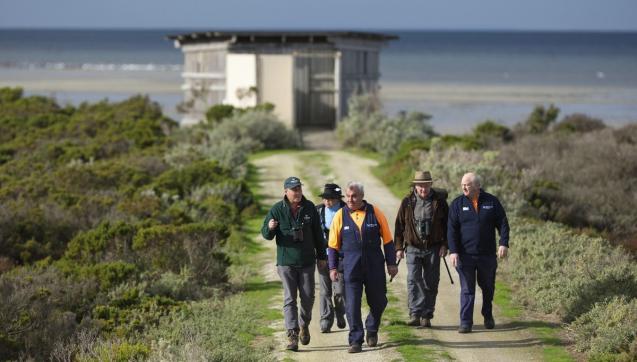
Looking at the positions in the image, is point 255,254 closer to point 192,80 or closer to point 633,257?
point 633,257

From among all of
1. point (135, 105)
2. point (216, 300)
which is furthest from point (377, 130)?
point (216, 300)

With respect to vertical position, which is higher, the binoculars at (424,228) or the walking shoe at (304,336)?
the binoculars at (424,228)

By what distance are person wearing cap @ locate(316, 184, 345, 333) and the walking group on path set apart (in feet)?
0.04

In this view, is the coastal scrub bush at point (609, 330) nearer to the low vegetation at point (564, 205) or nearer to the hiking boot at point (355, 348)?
the low vegetation at point (564, 205)

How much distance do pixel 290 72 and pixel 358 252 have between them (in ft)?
71.6

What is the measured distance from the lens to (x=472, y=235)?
11.6 meters

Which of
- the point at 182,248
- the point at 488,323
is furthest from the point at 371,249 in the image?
the point at 182,248

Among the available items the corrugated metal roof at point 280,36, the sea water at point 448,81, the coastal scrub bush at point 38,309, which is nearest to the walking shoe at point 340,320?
the coastal scrub bush at point 38,309

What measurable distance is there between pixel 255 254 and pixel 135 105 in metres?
20.7

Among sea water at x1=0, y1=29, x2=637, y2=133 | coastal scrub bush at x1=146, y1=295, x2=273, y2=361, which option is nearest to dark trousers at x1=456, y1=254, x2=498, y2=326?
coastal scrub bush at x1=146, y1=295, x2=273, y2=361

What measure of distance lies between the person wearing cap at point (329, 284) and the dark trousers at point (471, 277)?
4.37 feet

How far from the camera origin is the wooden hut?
32.4 meters

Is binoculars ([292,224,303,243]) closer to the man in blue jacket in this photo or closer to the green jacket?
the green jacket

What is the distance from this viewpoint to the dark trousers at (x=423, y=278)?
11.9 meters
